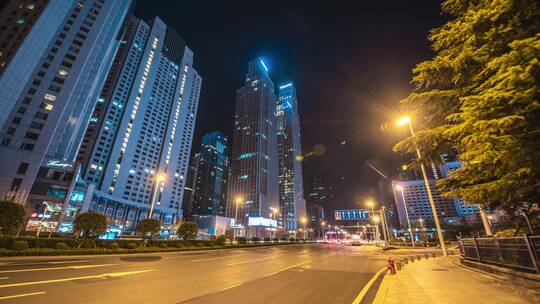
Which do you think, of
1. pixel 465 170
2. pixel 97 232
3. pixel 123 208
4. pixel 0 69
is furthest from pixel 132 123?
pixel 465 170

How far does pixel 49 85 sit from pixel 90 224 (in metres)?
66.8

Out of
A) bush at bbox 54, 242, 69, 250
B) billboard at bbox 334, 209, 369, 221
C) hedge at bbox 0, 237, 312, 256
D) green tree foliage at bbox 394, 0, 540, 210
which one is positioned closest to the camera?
green tree foliage at bbox 394, 0, 540, 210

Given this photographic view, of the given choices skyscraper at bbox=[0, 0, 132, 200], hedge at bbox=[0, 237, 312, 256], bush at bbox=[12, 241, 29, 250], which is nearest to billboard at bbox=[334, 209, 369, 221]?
hedge at bbox=[0, 237, 312, 256]

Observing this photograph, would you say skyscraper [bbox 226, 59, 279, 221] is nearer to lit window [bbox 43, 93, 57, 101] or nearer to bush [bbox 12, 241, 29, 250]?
lit window [bbox 43, 93, 57, 101]

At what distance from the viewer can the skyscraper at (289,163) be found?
153 metres

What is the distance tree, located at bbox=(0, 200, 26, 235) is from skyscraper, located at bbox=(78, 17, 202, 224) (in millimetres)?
73714

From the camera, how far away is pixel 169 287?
7.43 m

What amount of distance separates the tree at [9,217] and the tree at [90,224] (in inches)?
153

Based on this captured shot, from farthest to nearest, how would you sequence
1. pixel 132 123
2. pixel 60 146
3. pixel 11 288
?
1. pixel 132 123
2. pixel 60 146
3. pixel 11 288

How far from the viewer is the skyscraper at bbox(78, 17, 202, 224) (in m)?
92.2

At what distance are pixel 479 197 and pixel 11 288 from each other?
14688 mm

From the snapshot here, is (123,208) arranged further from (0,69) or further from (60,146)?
(0,69)

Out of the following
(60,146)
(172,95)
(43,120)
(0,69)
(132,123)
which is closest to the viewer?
(0,69)

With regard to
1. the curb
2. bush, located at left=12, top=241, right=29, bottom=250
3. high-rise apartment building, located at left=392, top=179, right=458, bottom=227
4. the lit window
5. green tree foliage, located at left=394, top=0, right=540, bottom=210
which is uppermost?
the lit window
